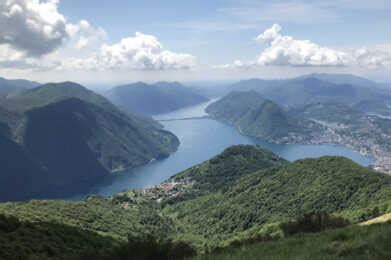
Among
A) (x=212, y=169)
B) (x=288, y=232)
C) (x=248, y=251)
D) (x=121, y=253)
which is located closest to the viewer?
(x=248, y=251)

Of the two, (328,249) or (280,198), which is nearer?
(328,249)

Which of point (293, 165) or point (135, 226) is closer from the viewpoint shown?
point (135, 226)

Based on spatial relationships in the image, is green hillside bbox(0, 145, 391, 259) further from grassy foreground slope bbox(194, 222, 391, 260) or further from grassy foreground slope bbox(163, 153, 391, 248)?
grassy foreground slope bbox(194, 222, 391, 260)

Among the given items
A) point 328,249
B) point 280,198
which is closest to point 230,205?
point 280,198

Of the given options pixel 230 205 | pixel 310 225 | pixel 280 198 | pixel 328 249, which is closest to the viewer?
pixel 328 249

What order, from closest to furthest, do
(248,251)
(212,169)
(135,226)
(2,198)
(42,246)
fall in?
(248,251) < (42,246) < (135,226) < (212,169) < (2,198)

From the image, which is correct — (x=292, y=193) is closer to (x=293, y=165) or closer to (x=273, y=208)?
(x=273, y=208)

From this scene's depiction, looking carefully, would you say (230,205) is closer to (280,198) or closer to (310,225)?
(280,198)

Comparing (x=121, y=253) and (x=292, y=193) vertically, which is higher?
(x=121, y=253)

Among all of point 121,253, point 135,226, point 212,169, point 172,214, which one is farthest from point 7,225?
point 212,169

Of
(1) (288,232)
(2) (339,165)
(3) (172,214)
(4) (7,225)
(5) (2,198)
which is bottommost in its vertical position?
(5) (2,198)

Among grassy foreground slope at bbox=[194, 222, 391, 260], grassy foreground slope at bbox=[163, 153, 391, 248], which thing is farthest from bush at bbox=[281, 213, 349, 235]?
grassy foreground slope at bbox=[163, 153, 391, 248]
